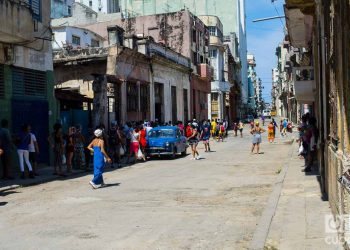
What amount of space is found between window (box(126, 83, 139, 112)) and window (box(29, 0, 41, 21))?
10.6 metres

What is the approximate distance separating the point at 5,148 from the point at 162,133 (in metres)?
9.17

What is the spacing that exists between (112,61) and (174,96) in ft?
44.5

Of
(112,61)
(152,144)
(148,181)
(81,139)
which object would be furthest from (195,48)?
(148,181)

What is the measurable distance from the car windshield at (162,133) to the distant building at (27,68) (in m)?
5.04

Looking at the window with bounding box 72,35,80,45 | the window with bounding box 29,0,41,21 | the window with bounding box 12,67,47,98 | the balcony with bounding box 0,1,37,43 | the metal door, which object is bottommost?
the metal door


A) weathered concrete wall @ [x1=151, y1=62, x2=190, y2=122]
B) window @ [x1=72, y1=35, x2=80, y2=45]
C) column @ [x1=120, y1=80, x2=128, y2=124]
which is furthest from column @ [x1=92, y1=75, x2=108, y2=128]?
window @ [x1=72, y1=35, x2=80, y2=45]

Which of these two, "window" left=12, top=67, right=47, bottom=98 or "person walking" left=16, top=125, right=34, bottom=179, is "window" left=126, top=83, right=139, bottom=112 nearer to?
A: "window" left=12, top=67, right=47, bottom=98

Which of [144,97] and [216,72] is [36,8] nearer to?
[144,97]

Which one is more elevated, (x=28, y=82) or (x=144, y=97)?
(x=144, y=97)

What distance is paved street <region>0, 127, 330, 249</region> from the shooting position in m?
7.20

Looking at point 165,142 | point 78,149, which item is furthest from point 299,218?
point 165,142

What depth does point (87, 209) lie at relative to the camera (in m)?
9.80

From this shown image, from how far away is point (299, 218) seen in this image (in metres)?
8.27

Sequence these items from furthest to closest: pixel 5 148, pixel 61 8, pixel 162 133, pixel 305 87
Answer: pixel 61 8, pixel 162 133, pixel 305 87, pixel 5 148
